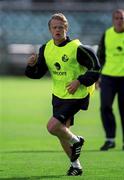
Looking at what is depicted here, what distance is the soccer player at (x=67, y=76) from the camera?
413 inches

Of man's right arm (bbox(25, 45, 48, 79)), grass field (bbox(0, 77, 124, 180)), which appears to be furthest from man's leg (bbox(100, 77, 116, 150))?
man's right arm (bbox(25, 45, 48, 79))

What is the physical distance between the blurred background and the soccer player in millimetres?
24112

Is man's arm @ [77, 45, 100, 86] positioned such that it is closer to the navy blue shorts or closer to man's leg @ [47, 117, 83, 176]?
the navy blue shorts

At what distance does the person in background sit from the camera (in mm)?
14469

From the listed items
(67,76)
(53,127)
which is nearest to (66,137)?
(53,127)

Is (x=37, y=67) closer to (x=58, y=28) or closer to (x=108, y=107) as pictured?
(x=58, y=28)

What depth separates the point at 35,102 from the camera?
81.1ft

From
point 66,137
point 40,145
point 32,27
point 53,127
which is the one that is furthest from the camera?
point 32,27

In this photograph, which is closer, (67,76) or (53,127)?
(53,127)

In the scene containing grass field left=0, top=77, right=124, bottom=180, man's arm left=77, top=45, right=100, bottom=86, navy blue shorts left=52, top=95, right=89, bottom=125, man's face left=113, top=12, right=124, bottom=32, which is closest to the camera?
man's arm left=77, top=45, right=100, bottom=86

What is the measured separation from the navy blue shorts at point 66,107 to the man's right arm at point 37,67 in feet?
1.33

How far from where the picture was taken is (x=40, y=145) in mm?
14938

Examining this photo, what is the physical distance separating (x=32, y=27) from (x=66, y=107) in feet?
83.7

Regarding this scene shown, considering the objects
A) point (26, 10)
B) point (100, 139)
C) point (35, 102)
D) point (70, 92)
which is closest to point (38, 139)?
point (100, 139)
